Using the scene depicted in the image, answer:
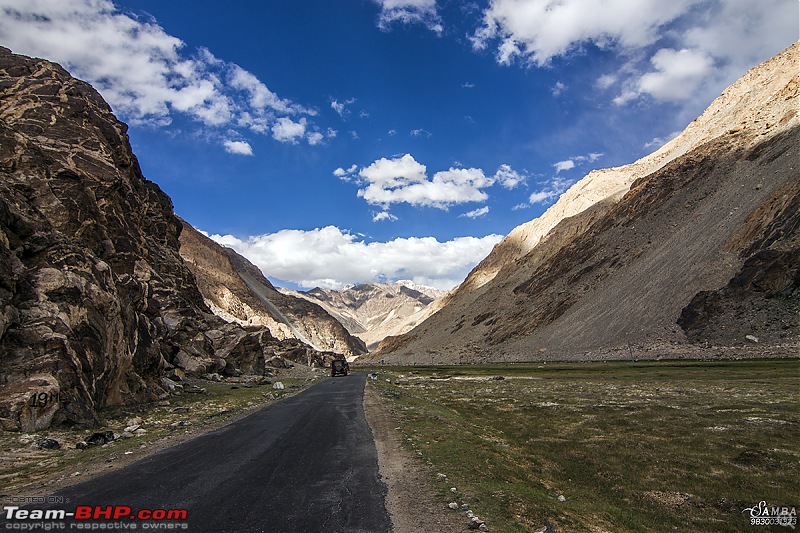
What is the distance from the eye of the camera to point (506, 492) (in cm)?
942

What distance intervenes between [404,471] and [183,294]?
57.4 meters

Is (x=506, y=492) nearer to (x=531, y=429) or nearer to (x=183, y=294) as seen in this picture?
(x=531, y=429)

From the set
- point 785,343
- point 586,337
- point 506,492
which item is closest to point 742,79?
point 586,337

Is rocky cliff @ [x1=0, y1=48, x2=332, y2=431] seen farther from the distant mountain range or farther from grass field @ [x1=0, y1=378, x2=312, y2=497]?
grass field @ [x1=0, y1=378, x2=312, y2=497]

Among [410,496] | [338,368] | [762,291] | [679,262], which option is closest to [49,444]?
[410,496]

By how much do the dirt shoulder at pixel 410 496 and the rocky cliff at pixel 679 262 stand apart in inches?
2620

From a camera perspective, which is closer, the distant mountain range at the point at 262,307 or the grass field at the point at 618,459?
the grass field at the point at 618,459

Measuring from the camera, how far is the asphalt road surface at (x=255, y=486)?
734cm

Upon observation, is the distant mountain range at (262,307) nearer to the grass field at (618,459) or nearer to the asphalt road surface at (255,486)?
the asphalt road surface at (255,486)

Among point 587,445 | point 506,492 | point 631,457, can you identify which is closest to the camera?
point 506,492

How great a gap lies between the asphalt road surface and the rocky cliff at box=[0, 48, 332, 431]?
7.74 m

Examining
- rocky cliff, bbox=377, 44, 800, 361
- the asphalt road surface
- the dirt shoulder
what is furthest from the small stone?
rocky cliff, bbox=377, 44, 800, 361

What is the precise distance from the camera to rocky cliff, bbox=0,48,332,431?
56.3ft

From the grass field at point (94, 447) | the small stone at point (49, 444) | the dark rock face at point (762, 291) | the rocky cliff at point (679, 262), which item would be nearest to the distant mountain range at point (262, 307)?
the dark rock face at point (762, 291)
